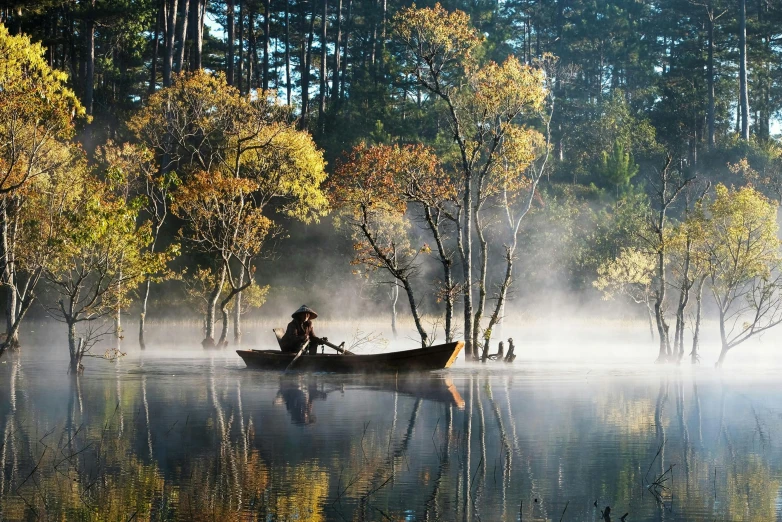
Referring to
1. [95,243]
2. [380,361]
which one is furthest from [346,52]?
[95,243]

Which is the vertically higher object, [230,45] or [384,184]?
[230,45]

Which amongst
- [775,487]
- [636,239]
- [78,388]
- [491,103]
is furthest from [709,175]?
[775,487]

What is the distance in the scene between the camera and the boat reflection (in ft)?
72.3

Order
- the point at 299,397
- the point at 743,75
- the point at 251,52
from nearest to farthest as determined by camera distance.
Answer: the point at 299,397, the point at 743,75, the point at 251,52

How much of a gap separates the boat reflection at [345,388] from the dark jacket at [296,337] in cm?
118

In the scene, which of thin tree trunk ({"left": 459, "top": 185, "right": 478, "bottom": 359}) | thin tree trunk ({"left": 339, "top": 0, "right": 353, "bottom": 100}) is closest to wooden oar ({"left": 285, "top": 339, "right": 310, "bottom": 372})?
thin tree trunk ({"left": 459, "top": 185, "right": 478, "bottom": 359})

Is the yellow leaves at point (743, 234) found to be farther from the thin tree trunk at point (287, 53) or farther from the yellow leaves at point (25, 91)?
the thin tree trunk at point (287, 53)

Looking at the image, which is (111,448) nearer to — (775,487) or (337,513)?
(337,513)

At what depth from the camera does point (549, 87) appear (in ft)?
213

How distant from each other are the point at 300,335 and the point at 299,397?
25.0ft

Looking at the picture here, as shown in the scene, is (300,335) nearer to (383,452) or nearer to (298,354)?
(298,354)

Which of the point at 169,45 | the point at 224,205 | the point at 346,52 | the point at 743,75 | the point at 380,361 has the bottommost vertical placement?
the point at 380,361

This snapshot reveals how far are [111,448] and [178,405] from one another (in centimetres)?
647

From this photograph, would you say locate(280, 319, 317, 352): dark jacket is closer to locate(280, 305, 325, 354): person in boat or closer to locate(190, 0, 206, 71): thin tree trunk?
locate(280, 305, 325, 354): person in boat
